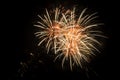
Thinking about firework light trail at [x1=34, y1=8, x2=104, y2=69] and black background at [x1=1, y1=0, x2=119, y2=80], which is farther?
black background at [x1=1, y1=0, x2=119, y2=80]

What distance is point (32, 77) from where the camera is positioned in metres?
7.61

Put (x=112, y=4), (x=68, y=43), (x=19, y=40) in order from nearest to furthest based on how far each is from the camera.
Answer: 1. (x=68, y=43)
2. (x=112, y=4)
3. (x=19, y=40)

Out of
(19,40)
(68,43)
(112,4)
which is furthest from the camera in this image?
(19,40)

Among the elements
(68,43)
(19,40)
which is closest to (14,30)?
(19,40)

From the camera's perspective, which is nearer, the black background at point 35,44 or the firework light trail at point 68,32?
the firework light trail at point 68,32

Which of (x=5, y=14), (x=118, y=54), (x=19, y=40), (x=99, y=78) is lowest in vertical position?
(x=99, y=78)

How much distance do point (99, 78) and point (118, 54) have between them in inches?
34.0

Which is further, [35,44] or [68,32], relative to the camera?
[35,44]

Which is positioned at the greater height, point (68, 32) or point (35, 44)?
point (68, 32)

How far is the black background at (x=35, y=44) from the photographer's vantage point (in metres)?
7.27

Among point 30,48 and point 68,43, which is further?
point 30,48

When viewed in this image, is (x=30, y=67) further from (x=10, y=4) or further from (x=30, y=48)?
(x=10, y=4)

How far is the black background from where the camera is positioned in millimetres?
7266

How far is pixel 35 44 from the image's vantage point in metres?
7.29
